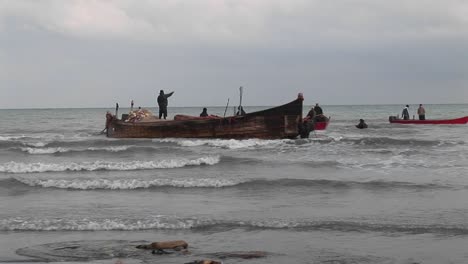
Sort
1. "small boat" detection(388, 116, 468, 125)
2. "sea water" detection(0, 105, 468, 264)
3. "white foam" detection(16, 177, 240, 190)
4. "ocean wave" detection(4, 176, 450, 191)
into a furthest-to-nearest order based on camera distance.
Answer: "small boat" detection(388, 116, 468, 125) → "white foam" detection(16, 177, 240, 190) → "ocean wave" detection(4, 176, 450, 191) → "sea water" detection(0, 105, 468, 264)

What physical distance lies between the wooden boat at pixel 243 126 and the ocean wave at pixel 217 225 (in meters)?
15.4

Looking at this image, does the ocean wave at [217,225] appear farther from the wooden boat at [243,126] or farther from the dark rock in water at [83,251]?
the wooden boat at [243,126]

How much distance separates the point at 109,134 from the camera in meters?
30.0

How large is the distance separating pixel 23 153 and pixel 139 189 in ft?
38.6

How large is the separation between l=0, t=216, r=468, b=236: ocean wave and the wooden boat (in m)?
15.4

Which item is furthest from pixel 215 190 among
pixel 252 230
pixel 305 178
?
pixel 252 230

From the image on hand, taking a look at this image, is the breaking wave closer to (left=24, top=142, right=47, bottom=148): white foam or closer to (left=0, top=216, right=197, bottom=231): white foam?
(left=24, top=142, right=47, bottom=148): white foam

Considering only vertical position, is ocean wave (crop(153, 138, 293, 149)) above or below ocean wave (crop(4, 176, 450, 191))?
above

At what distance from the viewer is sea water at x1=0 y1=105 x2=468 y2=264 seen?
861 cm

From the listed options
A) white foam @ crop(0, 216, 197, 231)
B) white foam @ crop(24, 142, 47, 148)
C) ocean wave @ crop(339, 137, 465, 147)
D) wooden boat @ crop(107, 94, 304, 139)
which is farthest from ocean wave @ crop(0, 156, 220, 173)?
ocean wave @ crop(339, 137, 465, 147)

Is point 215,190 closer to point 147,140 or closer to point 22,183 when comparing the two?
point 22,183

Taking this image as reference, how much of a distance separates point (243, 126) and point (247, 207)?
1402 centimetres

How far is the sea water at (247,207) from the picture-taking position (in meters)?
8.61

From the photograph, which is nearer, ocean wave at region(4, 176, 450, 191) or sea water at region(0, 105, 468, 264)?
sea water at region(0, 105, 468, 264)
